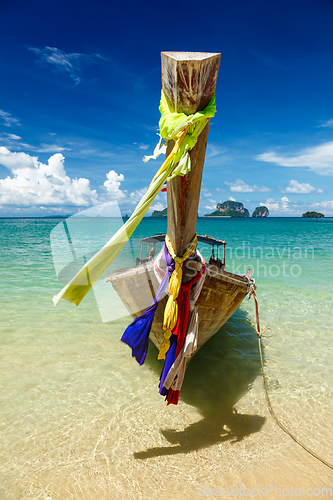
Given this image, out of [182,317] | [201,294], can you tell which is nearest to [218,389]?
[201,294]

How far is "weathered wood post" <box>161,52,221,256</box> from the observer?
7.41 feet

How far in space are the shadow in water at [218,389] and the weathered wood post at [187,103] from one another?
233 centimetres

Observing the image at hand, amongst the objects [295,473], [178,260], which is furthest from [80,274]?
[295,473]

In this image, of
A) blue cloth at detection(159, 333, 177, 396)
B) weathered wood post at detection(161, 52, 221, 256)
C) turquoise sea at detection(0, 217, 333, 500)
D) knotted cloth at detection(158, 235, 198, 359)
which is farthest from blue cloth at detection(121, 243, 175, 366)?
turquoise sea at detection(0, 217, 333, 500)

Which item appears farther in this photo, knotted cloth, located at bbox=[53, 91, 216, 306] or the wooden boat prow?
the wooden boat prow

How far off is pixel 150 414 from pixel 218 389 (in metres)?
1.19

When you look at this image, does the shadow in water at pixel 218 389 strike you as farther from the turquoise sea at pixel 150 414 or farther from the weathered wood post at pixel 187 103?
the weathered wood post at pixel 187 103

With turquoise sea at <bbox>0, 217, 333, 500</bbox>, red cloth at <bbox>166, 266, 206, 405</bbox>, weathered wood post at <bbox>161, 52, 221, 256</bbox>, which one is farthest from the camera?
red cloth at <bbox>166, 266, 206, 405</bbox>

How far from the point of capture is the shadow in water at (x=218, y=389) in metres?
3.27

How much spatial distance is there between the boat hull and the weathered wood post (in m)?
0.89

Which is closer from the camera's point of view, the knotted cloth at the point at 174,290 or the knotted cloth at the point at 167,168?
the knotted cloth at the point at 167,168

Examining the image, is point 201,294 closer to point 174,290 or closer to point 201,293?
point 201,293

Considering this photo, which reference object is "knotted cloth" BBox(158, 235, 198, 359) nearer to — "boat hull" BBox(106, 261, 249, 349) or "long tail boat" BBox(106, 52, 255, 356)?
"long tail boat" BBox(106, 52, 255, 356)

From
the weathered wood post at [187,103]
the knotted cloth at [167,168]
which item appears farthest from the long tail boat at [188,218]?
the knotted cloth at [167,168]
